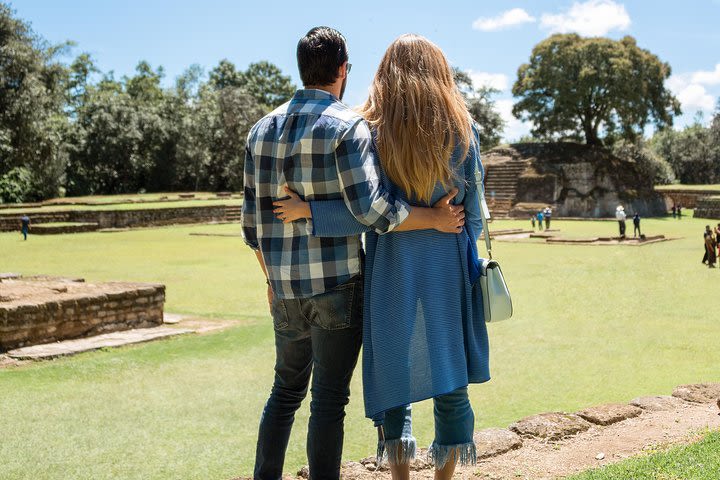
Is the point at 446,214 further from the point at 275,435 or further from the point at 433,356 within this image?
the point at 275,435

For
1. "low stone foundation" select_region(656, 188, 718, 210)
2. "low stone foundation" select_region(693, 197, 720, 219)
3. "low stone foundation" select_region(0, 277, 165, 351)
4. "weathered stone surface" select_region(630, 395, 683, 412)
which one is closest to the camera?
"weathered stone surface" select_region(630, 395, 683, 412)

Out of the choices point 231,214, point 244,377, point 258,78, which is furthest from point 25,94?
point 258,78

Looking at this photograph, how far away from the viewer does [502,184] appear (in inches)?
1526

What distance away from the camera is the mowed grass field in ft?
13.9

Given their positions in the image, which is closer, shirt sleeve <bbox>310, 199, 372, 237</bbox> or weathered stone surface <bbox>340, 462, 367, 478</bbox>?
shirt sleeve <bbox>310, 199, 372, 237</bbox>

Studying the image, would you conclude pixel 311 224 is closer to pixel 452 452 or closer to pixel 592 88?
pixel 452 452

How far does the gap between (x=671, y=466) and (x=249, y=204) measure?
1.99 m

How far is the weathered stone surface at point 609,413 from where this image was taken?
4.24m

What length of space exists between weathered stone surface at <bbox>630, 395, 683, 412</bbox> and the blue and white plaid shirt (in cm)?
284

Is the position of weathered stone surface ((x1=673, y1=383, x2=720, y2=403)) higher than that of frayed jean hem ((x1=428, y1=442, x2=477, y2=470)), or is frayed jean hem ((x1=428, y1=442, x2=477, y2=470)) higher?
frayed jean hem ((x1=428, y1=442, x2=477, y2=470))

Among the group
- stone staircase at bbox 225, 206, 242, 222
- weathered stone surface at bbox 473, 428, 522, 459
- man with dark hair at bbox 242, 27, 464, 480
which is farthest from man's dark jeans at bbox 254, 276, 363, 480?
stone staircase at bbox 225, 206, 242, 222

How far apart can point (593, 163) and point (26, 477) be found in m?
37.3

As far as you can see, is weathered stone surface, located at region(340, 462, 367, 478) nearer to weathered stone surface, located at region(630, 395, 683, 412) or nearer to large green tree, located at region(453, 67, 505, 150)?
weathered stone surface, located at region(630, 395, 683, 412)

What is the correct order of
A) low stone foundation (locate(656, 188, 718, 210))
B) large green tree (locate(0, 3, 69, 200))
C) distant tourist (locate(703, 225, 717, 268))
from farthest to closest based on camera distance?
1. low stone foundation (locate(656, 188, 718, 210))
2. large green tree (locate(0, 3, 69, 200))
3. distant tourist (locate(703, 225, 717, 268))
